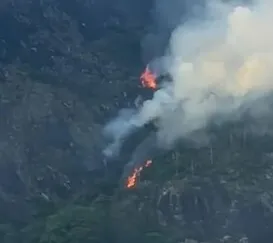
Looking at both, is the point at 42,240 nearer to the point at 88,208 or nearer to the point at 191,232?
the point at 88,208

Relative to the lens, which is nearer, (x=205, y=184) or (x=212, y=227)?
(x=212, y=227)

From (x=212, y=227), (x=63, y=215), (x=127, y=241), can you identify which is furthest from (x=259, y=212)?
(x=63, y=215)

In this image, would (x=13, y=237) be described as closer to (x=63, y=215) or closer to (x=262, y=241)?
(x=63, y=215)

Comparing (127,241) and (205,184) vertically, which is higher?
(205,184)

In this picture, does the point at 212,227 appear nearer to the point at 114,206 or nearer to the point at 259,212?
the point at 259,212

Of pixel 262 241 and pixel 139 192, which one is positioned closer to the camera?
pixel 262 241

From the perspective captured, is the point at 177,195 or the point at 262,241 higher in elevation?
the point at 177,195

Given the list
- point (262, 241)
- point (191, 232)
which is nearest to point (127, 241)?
point (191, 232)
